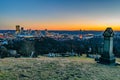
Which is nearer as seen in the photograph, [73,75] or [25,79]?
[25,79]

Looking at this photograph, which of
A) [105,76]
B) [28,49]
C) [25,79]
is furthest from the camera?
[28,49]

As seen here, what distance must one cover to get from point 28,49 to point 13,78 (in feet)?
69.5

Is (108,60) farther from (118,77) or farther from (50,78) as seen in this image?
(50,78)

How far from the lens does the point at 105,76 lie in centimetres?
722

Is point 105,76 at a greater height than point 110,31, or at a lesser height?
lesser

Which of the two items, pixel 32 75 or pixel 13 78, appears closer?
pixel 13 78

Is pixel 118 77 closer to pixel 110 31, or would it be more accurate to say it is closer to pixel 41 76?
pixel 41 76

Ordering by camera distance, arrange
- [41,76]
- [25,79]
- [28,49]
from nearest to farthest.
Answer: [25,79] < [41,76] < [28,49]

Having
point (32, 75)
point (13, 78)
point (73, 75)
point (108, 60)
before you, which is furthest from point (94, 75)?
point (108, 60)

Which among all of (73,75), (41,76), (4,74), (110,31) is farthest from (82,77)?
(110,31)

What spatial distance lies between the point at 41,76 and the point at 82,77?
4.96 ft

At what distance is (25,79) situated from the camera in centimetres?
630

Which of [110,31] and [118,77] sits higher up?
[110,31]

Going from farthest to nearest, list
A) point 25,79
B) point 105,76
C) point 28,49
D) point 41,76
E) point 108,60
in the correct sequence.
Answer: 1. point 28,49
2. point 108,60
3. point 105,76
4. point 41,76
5. point 25,79
